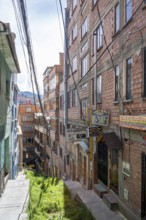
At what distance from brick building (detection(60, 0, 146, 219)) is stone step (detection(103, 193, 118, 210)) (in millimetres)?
229

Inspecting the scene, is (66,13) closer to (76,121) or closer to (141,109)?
(76,121)

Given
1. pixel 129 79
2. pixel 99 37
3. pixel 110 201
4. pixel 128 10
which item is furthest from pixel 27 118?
pixel 128 10

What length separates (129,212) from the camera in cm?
886

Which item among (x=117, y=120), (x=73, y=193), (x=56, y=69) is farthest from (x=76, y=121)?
(x=56, y=69)

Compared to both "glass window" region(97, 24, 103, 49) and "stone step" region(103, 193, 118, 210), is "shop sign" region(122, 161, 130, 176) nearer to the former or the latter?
"stone step" region(103, 193, 118, 210)

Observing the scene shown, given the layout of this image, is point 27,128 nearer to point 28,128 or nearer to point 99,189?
point 28,128

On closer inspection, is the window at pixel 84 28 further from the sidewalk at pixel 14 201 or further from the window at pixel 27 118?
the window at pixel 27 118

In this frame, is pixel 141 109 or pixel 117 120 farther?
pixel 117 120

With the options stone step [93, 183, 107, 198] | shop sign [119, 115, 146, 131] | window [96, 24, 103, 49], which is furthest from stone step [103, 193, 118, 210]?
window [96, 24, 103, 49]

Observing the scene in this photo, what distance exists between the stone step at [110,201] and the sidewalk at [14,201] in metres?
3.54

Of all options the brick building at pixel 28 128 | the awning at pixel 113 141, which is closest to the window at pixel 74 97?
the awning at pixel 113 141

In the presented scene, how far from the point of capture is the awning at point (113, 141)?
31.1 ft

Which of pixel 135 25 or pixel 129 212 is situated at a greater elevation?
pixel 135 25

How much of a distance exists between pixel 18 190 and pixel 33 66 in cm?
615
